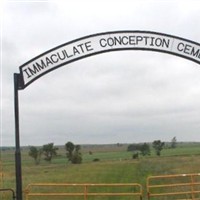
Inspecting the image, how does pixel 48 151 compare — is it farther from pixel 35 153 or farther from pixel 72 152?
pixel 72 152

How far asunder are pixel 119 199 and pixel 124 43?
487 inches

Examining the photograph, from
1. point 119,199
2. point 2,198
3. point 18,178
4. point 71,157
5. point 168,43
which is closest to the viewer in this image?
point 18,178

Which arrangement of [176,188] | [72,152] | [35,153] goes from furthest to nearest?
1. [35,153]
2. [72,152]
3. [176,188]

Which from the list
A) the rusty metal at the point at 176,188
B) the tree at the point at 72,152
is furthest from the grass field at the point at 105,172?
the tree at the point at 72,152

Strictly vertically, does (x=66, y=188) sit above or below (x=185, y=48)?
below

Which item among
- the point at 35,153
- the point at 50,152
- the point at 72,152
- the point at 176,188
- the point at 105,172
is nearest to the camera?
the point at 176,188

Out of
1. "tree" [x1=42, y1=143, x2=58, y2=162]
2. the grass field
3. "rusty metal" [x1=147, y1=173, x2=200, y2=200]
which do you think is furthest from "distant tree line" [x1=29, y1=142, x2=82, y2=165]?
"rusty metal" [x1=147, y1=173, x2=200, y2=200]

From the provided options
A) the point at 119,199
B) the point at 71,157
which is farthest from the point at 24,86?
the point at 71,157

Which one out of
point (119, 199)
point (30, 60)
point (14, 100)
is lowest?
point (119, 199)

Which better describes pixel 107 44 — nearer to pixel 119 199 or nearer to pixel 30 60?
pixel 30 60

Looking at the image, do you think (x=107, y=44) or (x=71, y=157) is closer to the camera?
(x=107, y=44)

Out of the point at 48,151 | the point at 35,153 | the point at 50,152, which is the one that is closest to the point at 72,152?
the point at 48,151

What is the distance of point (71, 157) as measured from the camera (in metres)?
126

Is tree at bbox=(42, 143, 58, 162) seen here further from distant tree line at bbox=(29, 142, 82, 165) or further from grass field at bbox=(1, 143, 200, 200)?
grass field at bbox=(1, 143, 200, 200)
